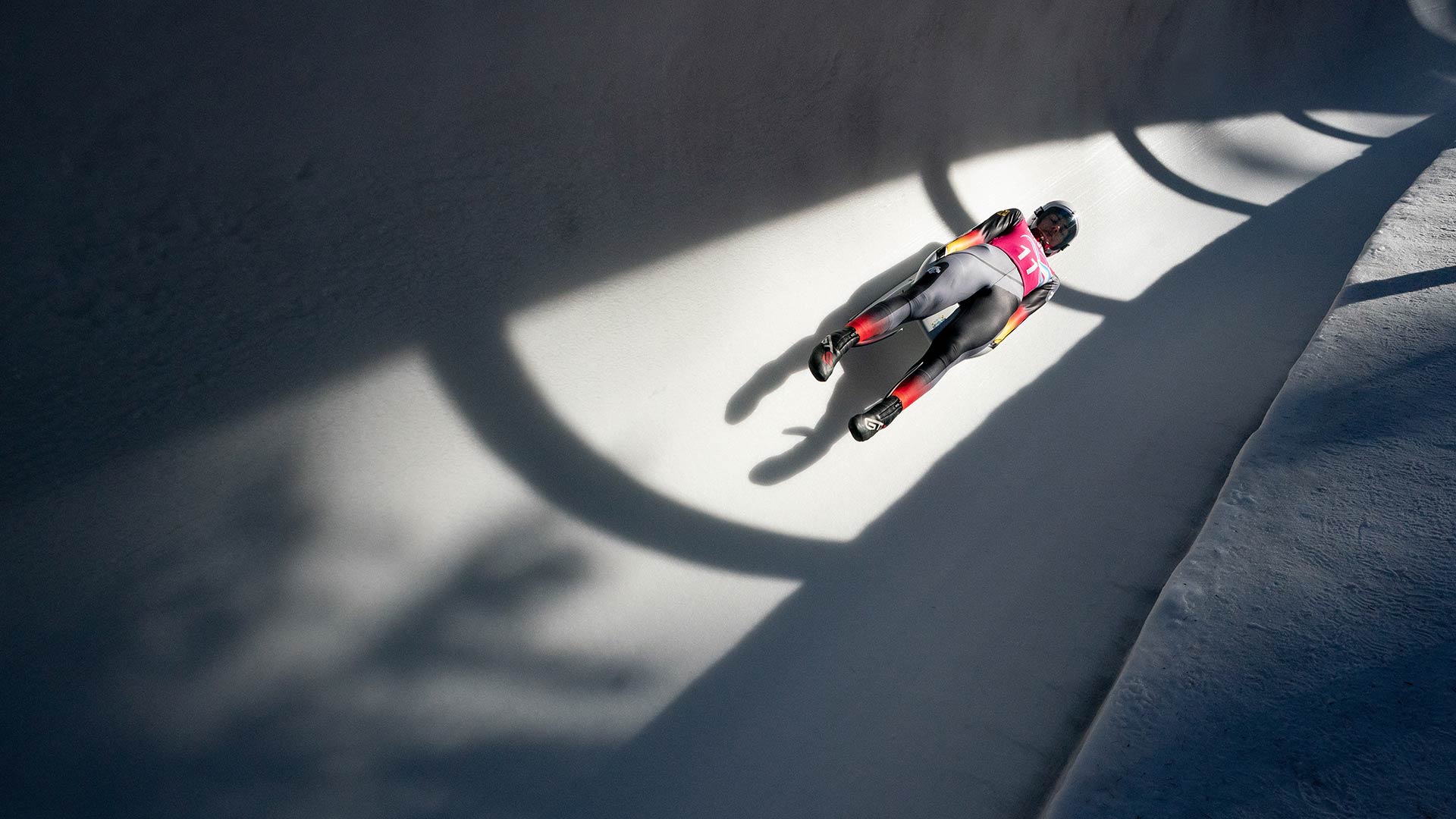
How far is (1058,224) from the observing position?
309cm

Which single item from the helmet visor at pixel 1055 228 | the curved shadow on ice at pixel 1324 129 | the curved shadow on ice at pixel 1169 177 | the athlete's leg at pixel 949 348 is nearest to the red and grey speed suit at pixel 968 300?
the athlete's leg at pixel 949 348

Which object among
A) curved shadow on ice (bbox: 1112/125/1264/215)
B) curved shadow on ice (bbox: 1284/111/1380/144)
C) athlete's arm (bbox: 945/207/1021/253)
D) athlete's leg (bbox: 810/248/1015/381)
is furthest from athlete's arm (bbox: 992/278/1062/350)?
curved shadow on ice (bbox: 1284/111/1380/144)

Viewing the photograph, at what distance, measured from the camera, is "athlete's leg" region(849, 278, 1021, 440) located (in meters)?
2.48

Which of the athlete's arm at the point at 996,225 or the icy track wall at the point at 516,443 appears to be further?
the athlete's arm at the point at 996,225

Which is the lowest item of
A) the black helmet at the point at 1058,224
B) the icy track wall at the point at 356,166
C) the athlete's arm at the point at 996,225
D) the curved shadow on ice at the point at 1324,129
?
the curved shadow on ice at the point at 1324,129

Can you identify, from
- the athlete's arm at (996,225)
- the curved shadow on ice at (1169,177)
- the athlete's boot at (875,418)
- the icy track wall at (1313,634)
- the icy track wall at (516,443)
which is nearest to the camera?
the icy track wall at (1313,634)

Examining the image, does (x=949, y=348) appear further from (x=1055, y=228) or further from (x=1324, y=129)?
(x=1324, y=129)

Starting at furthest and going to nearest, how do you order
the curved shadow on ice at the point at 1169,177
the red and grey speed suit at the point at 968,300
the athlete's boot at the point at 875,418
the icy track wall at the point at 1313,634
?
the curved shadow on ice at the point at 1169,177 < the red and grey speed suit at the point at 968,300 < the athlete's boot at the point at 875,418 < the icy track wall at the point at 1313,634

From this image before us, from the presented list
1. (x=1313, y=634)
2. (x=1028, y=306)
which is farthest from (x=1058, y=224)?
(x=1313, y=634)

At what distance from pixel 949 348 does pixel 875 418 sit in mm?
424

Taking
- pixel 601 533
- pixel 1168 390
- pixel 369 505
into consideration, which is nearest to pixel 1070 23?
pixel 1168 390

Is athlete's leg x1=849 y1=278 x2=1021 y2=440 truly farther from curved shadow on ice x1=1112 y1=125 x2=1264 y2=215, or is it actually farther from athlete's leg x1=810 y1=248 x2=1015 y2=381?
curved shadow on ice x1=1112 y1=125 x2=1264 y2=215

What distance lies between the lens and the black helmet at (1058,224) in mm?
3084

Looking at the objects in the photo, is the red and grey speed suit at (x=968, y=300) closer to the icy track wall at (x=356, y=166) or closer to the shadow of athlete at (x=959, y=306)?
the shadow of athlete at (x=959, y=306)
